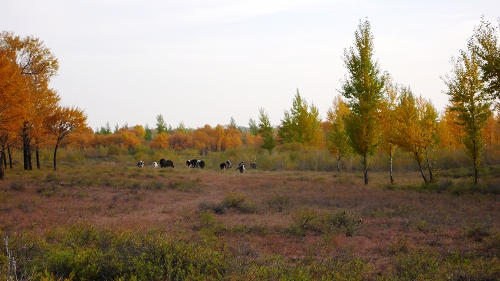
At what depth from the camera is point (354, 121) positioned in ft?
73.0

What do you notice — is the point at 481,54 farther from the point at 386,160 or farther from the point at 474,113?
the point at 386,160

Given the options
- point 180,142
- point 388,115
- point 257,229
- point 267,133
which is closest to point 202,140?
point 180,142

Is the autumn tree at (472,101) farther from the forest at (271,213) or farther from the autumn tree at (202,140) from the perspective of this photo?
the autumn tree at (202,140)

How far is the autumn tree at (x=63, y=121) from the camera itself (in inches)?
1170

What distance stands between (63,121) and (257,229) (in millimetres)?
24138

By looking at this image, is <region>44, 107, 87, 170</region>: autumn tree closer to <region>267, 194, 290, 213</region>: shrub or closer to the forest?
the forest

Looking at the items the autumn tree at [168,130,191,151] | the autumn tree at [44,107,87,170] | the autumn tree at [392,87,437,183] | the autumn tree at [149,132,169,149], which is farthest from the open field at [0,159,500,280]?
the autumn tree at [168,130,191,151]

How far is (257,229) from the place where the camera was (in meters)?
11.3

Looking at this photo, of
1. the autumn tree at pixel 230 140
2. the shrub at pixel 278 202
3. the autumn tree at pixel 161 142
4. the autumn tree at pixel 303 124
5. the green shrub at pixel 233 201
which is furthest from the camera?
the autumn tree at pixel 161 142

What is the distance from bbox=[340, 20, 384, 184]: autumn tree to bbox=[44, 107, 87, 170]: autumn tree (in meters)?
20.6

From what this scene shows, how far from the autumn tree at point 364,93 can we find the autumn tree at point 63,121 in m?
20.6

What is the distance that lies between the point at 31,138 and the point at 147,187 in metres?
12.1

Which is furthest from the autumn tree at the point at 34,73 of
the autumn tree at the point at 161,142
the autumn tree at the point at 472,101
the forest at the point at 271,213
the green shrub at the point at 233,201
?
the autumn tree at the point at 161,142

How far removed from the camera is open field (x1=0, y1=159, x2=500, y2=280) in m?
6.50
